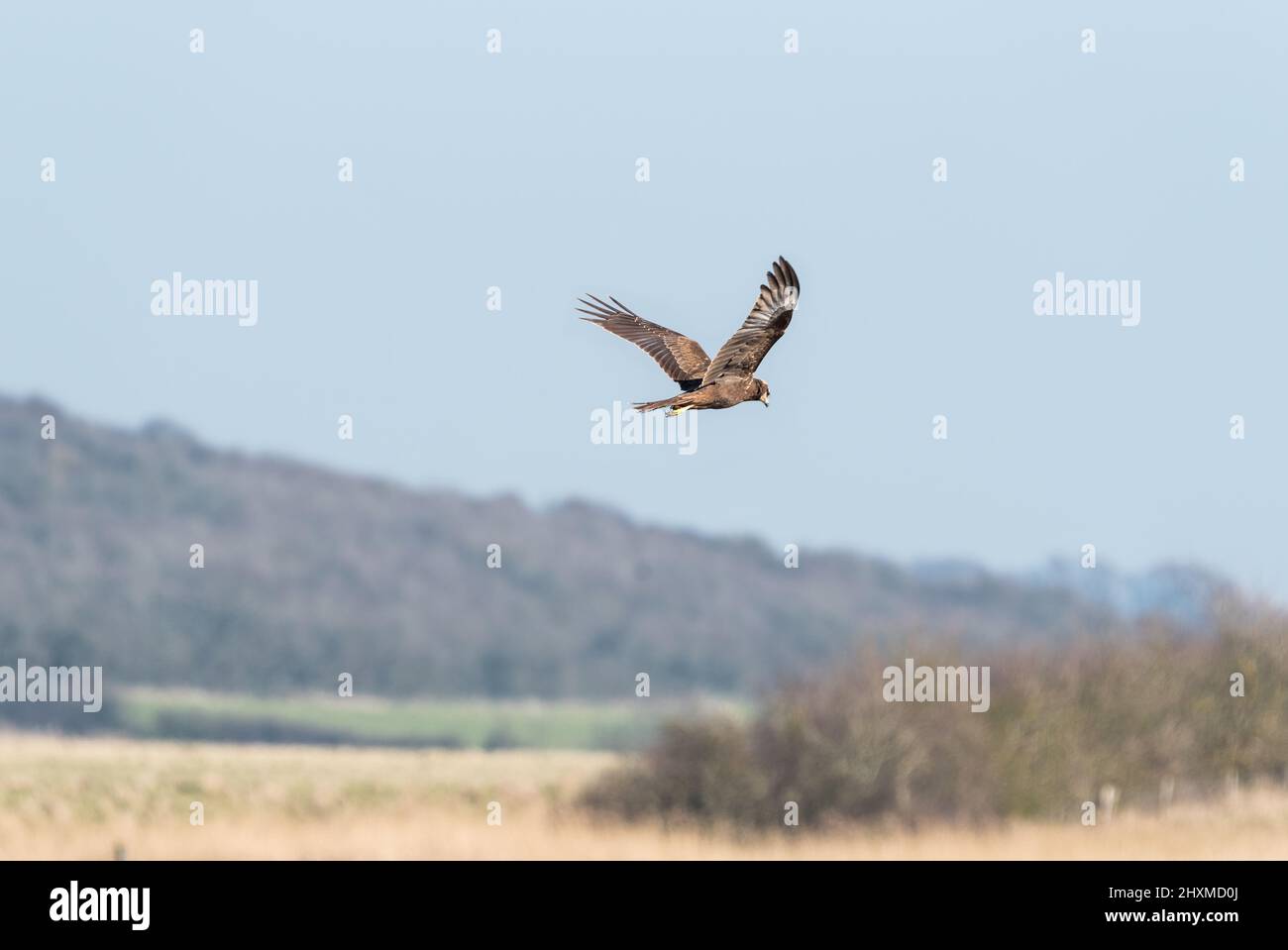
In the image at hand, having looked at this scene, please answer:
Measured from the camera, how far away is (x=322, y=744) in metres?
71.4

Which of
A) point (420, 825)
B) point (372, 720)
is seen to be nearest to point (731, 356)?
point (420, 825)

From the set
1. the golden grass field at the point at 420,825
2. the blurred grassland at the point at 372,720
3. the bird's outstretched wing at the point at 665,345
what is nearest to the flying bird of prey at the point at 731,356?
the bird's outstretched wing at the point at 665,345

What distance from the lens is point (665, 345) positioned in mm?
14766

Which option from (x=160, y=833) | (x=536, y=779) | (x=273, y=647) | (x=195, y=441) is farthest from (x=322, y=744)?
(x=195, y=441)

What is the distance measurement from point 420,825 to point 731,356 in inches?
842

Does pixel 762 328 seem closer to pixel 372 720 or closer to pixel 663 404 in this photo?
pixel 663 404

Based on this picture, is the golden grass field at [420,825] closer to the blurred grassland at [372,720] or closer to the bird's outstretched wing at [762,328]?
the bird's outstretched wing at [762,328]

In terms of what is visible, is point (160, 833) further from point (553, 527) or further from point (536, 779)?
point (553, 527)

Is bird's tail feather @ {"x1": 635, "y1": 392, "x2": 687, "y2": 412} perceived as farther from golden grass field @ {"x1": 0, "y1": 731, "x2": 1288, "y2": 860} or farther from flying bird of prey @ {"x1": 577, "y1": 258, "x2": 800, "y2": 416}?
golden grass field @ {"x1": 0, "y1": 731, "x2": 1288, "y2": 860}

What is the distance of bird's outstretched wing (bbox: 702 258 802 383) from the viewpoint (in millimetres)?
13180

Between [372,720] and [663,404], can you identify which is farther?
[372,720]

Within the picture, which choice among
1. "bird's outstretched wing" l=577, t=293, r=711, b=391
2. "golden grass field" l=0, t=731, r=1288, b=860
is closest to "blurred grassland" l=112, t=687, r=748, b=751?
"golden grass field" l=0, t=731, r=1288, b=860
